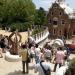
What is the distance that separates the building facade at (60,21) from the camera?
7669 centimetres

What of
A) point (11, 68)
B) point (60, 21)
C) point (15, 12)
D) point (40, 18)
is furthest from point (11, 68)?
point (40, 18)

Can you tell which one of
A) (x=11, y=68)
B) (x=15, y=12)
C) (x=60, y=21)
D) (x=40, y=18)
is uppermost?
(x=15, y=12)

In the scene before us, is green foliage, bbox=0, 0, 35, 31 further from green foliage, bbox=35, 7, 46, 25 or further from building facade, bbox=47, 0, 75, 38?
green foliage, bbox=35, 7, 46, 25

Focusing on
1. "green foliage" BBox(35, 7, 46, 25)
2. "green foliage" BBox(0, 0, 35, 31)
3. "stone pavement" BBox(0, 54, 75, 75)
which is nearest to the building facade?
"green foliage" BBox(35, 7, 46, 25)

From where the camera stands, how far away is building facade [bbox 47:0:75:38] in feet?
252

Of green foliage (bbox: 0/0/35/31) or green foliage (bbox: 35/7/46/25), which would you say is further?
green foliage (bbox: 35/7/46/25)

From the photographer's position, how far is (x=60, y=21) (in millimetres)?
78312

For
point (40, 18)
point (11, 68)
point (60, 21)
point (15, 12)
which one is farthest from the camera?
point (40, 18)

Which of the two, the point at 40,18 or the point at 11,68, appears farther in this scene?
the point at 40,18

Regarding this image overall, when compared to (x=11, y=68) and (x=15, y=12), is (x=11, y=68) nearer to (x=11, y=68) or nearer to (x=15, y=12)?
(x=11, y=68)

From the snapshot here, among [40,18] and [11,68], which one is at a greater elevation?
[40,18]

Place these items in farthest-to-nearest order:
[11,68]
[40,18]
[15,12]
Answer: [40,18] < [15,12] < [11,68]

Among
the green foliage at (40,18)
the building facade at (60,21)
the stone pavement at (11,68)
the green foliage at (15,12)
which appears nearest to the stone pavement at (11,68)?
the stone pavement at (11,68)

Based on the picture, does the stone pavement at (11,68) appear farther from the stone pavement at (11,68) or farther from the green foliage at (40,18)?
the green foliage at (40,18)
